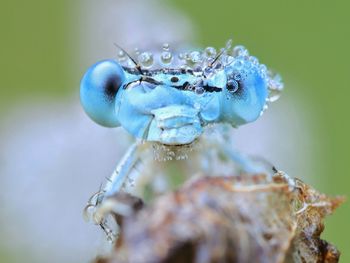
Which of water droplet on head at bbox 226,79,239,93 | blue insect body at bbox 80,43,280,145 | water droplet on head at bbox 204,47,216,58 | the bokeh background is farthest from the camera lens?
the bokeh background

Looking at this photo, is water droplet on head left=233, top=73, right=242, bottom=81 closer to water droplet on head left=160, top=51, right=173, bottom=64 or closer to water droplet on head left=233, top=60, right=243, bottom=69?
water droplet on head left=233, top=60, right=243, bottom=69

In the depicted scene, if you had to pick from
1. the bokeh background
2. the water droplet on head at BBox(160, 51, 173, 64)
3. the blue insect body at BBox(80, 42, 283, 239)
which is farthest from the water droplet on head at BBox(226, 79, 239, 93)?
the bokeh background

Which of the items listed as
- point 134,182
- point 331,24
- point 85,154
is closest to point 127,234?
point 134,182

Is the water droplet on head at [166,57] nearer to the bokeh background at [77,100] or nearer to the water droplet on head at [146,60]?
the water droplet on head at [146,60]

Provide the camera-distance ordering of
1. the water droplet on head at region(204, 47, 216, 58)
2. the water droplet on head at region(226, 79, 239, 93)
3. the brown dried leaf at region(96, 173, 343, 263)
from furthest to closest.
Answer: the water droplet on head at region(226, 79, 239, 93), the water droplet on head at region(204, 47, 216, 58), the brown dried leaf at region(96, 173, 343, 263)

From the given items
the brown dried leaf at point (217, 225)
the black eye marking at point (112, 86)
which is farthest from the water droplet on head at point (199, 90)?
the brown dried leaf at point (217, 225)

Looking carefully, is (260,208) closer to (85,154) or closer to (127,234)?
(127,234)
